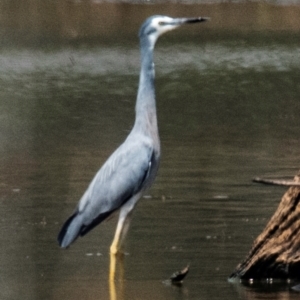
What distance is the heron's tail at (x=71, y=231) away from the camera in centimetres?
770

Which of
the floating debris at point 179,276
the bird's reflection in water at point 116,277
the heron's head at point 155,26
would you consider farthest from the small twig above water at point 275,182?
the heron's head at point 155,26

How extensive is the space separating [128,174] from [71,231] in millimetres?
535

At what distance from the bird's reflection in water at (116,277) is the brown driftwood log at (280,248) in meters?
0.73

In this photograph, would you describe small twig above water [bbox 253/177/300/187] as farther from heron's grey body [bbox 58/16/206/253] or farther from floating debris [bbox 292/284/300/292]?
heron's grey body [bbox 58/16/206/253]

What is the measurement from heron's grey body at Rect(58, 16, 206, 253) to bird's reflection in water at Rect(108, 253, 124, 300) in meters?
0.08

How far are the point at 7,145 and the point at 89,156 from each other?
61.6 inches

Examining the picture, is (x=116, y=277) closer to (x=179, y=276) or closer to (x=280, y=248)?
(x=179, y=276)

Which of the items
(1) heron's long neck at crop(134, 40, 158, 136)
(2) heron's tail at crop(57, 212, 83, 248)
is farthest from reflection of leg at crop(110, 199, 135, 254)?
(1) heron's long neck at crop(134, 40, 158, 136)

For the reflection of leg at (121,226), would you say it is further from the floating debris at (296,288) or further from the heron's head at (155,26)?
the floating debris at (296,288)

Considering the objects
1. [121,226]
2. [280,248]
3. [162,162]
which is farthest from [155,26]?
[162,162]

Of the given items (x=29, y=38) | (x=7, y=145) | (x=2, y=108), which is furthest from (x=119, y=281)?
(x=29, y=38)

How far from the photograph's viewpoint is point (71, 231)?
25.4ft

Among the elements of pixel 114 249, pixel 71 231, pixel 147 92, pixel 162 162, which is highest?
pixel 147 92

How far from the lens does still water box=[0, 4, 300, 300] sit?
7.73 meters
